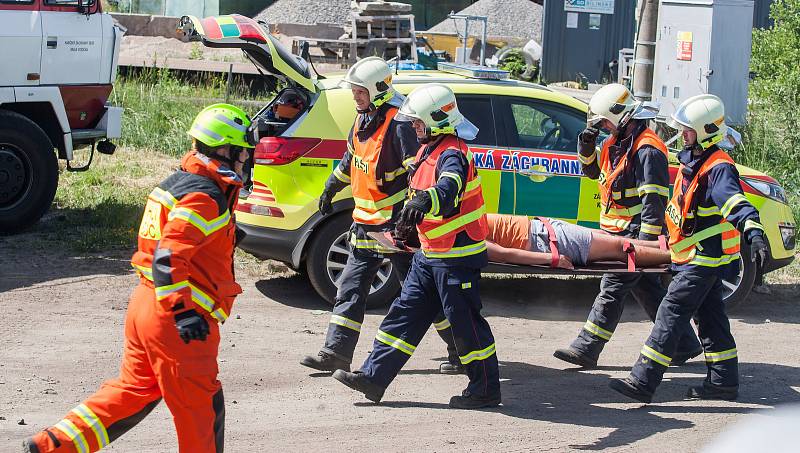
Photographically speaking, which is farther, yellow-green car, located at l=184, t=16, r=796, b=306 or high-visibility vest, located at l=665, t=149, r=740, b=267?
yellow-green car, located at l=184, t=16, r=796, b=306

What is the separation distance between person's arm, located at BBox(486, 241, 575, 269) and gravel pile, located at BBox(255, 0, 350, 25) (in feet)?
77.4

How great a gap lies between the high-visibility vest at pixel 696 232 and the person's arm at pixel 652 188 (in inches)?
13.7

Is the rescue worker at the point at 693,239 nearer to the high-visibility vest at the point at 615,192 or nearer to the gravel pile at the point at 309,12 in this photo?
the high-visibility vest at the point at 615,192

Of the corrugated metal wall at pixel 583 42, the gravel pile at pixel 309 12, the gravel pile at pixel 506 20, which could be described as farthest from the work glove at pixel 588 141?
the gravel pile at pixel 309 12

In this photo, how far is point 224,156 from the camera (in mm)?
5246

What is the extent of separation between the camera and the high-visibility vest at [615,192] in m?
7.68

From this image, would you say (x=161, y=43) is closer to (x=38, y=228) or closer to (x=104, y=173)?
(x=104, y=173)

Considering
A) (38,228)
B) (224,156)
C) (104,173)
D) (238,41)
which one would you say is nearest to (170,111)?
(104,173)

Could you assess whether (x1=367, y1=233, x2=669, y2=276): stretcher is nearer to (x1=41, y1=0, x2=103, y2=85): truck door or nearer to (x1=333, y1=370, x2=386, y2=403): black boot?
(x1=333, y1=370, x2=386, y2=403): black boot

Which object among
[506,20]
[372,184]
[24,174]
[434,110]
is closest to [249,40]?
[372,184]

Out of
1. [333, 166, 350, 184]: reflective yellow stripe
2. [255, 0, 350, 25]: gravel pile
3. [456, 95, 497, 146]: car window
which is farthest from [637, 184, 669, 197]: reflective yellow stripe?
[255, 0, 350, 25]: gravel pile

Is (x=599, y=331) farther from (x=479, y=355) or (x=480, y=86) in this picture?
(x=480, y=86)

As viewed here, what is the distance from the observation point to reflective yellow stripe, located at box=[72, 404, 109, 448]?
5070mm

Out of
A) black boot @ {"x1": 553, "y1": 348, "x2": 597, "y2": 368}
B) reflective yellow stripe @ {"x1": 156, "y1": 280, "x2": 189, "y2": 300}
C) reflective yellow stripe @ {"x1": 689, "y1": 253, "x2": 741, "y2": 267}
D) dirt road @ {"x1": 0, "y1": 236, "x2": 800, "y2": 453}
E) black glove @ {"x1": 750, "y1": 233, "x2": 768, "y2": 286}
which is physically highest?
black glove @ {"x1": 750, "y1": 233, "x2": 768, "y2": 286}
